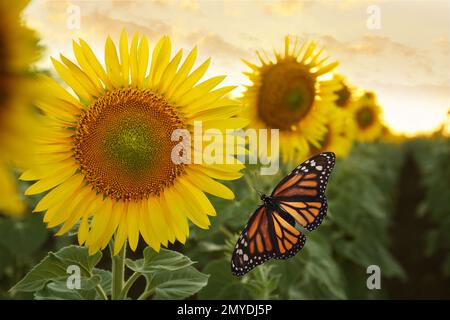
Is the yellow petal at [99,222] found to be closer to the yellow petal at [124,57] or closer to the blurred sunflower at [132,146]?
the blurred sunflower at [132,146]

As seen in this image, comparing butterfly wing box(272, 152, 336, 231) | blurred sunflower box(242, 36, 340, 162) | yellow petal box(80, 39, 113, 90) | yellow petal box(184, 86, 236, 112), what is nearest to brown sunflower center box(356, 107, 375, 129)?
blurred sunflower box(242, 36, 340, 162)

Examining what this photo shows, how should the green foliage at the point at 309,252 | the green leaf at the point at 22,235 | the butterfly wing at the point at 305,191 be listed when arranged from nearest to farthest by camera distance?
the butterfly wing at the point at 305,191, the green foliage at the point at 309,252, the green leaf at the point at 22,235

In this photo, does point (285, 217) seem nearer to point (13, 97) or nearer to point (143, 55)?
point (143, 55)

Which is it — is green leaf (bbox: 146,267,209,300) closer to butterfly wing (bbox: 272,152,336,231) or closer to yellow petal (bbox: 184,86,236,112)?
butterfly wing (bbox: 272,152,336,231)

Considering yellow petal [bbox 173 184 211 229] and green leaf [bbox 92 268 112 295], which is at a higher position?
yellow petal [bbox 173 184 211 229]

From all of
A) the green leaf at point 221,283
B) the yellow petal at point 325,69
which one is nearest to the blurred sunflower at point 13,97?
the green leaf at point 221,283
